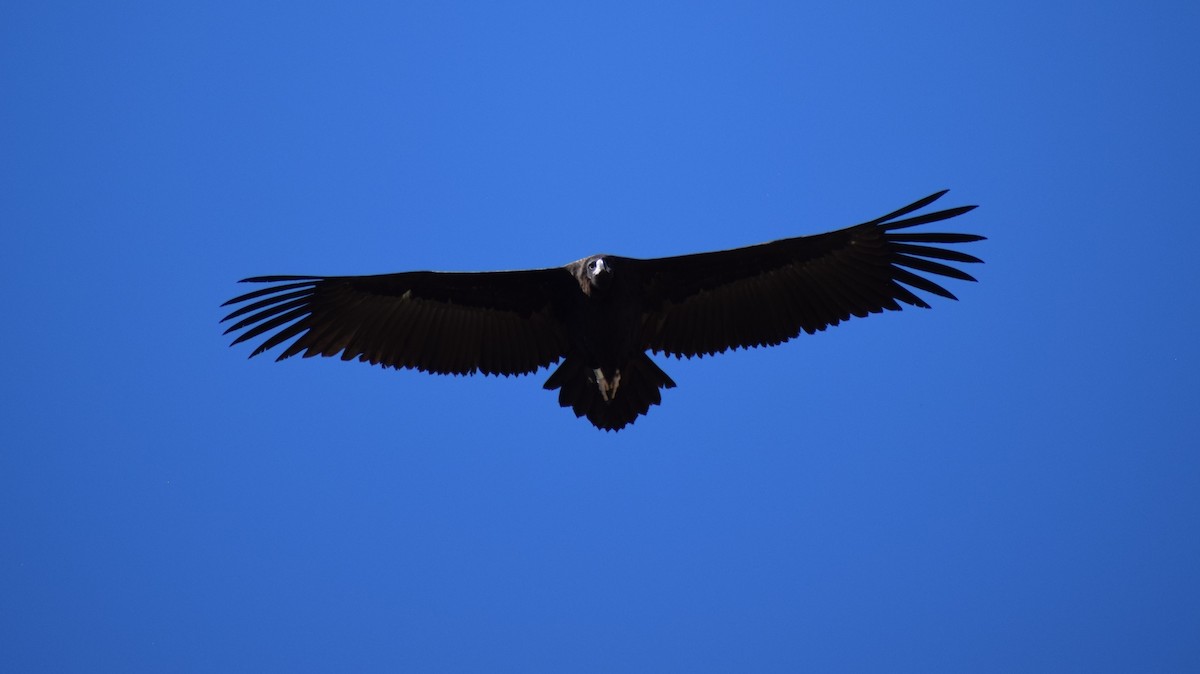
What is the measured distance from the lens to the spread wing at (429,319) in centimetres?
1392

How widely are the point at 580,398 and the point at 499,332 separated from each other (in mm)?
1159

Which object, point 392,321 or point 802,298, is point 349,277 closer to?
point 392,321

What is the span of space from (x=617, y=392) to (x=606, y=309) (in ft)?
2.64

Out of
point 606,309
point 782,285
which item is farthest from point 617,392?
point 782,285

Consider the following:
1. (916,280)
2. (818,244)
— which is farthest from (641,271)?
(916,280)

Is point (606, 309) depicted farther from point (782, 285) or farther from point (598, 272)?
point (782, 285)

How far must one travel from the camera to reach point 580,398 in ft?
45.3

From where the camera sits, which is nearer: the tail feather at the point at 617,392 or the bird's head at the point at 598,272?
the bird's head at the point at 598,272

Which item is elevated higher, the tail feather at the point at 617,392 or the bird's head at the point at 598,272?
the bird's head at the point at 598,272

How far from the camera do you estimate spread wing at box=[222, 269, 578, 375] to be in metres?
13.9

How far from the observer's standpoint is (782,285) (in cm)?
1402

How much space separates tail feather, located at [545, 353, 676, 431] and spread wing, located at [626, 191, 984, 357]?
451 mm

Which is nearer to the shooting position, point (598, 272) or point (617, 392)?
point (598, 272)

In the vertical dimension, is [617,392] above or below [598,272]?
below
